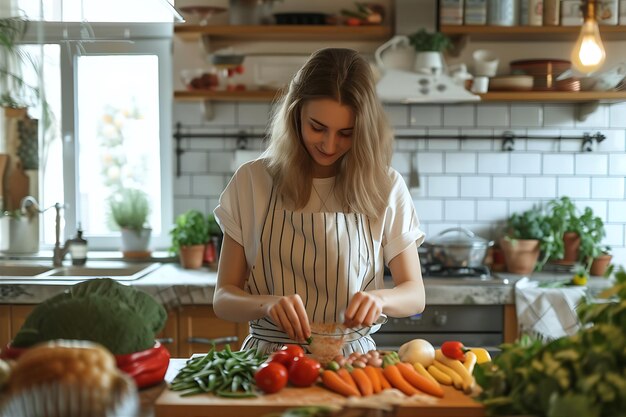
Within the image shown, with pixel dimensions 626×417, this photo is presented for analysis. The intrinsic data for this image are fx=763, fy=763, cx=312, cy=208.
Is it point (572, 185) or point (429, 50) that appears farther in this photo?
point (572, 185)

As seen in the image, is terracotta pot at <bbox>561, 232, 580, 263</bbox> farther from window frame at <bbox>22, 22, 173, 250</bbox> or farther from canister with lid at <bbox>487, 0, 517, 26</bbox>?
window frame at <bbox>22, 22, 173, 250</bbox>

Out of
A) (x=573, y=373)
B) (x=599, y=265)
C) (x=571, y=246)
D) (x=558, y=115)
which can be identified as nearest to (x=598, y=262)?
(x=599, y=265)

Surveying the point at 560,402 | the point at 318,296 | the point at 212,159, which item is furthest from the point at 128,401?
the point at 212,159

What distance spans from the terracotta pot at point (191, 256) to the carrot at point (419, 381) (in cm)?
221

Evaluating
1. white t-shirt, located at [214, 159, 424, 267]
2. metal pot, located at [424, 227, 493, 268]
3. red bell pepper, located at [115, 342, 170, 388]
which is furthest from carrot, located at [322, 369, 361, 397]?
metal pot, located at [424, 227, 493, 268]

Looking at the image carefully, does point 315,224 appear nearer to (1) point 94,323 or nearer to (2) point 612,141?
(1) point 94,323

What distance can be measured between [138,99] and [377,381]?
3.01 meters

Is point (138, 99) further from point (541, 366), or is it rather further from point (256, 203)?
point (541, 366)

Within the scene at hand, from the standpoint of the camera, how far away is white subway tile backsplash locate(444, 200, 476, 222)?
13.7 feet

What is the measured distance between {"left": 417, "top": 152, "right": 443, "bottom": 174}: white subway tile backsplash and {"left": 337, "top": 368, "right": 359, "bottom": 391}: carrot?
2516 millimetres

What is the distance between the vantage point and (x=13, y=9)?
304 cm

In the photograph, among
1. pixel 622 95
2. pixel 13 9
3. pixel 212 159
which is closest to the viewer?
pixel 13 9

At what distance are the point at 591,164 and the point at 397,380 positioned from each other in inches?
113

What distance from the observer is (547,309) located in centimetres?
342
